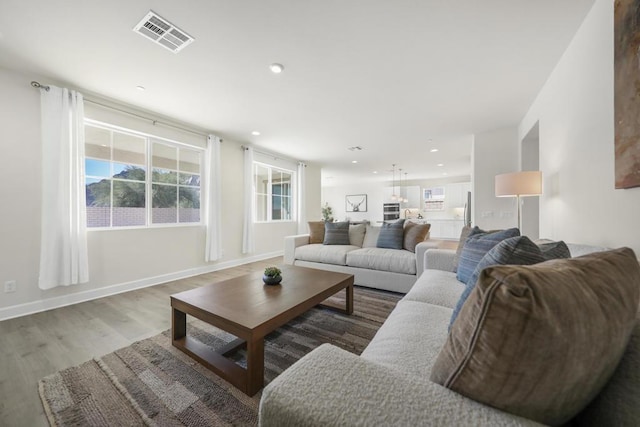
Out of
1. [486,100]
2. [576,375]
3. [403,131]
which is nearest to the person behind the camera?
[576,375]

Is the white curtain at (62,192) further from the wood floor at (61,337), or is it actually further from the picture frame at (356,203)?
the picture frame at (356,203)

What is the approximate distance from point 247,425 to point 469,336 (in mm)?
1237

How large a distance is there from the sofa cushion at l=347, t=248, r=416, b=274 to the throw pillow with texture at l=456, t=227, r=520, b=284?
1072 millimetres

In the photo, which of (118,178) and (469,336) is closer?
(469,336)

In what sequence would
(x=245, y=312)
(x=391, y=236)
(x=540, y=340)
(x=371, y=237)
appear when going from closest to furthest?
(x=540, y=340)
(x=245, y=312)
(x=391, y=236)
(x=371, y=237)

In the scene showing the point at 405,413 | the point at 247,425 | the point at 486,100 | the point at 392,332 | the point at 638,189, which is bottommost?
the point at 247,425

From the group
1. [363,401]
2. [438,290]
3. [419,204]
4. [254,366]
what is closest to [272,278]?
[254,366]

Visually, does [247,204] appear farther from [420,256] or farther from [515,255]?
[515,255]

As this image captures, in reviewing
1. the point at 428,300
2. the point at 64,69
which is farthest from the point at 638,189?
the point at 64,69

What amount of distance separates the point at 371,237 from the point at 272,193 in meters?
3.05

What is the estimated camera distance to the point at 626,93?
49.9 inches

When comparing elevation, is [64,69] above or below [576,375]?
above

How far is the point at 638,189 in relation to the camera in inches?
48.3

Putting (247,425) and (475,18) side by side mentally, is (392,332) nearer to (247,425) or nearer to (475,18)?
(247,425)
